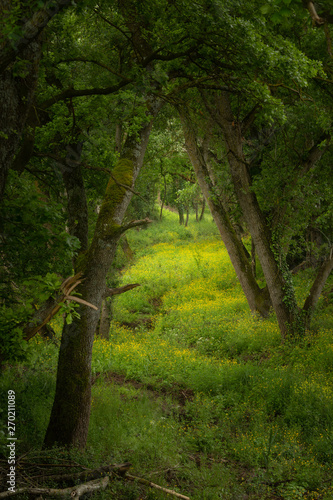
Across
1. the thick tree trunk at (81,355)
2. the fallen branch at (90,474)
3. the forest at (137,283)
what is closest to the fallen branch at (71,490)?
the forest at (137,283)

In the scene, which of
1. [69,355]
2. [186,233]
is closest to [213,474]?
[69,355]

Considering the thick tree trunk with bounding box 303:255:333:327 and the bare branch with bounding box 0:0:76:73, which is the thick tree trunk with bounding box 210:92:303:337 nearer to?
the thick tree trunk with bounding box 303:255:333:327

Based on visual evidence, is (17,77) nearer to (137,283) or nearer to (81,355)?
(81,355)

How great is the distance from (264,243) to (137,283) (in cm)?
616

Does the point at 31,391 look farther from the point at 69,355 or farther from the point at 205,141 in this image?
the point at 205,141

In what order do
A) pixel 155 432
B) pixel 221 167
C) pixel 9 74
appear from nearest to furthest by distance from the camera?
pixel 9 74 → pixel 155 432 → pixel 221 167

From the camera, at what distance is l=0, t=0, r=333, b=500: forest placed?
4434mm

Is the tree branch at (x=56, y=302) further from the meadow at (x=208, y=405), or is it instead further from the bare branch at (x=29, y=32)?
the bare branch at (x=29, y=32)

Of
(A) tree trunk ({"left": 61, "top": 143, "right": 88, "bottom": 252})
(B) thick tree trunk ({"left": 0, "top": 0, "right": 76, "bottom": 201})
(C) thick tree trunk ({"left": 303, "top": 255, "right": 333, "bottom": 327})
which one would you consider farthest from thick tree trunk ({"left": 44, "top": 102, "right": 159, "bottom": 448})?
(C) thick tree trunk ({"left": 303, "top": 255, "right": 333, "bottom": 327})

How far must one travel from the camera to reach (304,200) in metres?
11.4

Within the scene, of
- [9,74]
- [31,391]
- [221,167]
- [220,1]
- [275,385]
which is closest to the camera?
[9,74]

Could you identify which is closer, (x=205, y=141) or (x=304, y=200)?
(x=304, y=200)

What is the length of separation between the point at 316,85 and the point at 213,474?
345 inches

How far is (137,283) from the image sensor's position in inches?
266
